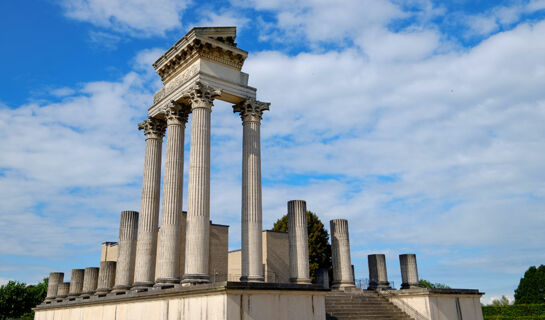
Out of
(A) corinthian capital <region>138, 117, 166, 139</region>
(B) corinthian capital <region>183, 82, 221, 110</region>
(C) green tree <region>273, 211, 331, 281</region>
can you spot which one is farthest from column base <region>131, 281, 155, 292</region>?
(C) green tree <region>273, 211, 331, 281</region>

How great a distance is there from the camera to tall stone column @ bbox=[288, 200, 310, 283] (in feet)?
80.8

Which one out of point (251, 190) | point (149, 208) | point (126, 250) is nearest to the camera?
point (251, 190)

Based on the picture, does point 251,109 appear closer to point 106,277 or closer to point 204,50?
point 204,50

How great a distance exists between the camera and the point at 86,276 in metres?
32.5

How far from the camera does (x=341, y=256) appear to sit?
2850cm

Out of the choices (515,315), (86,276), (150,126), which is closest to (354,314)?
(150,126)

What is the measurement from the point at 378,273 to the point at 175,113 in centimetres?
1773

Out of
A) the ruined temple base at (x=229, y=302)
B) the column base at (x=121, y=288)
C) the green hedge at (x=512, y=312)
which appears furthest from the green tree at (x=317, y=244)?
the ruined temple base at (x=229, y=302)

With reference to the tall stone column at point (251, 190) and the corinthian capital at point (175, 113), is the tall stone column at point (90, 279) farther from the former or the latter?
the tall stone column at point (251, 190)

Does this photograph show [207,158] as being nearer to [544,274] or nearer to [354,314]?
[354,314]

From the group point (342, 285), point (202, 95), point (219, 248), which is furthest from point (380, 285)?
point (219, 248)

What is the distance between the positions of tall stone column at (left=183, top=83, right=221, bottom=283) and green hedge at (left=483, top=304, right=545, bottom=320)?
37930 mm

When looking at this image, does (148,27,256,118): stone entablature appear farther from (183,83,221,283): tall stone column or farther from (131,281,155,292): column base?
(131,281,155,292): column base

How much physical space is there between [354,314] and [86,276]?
20.5m
